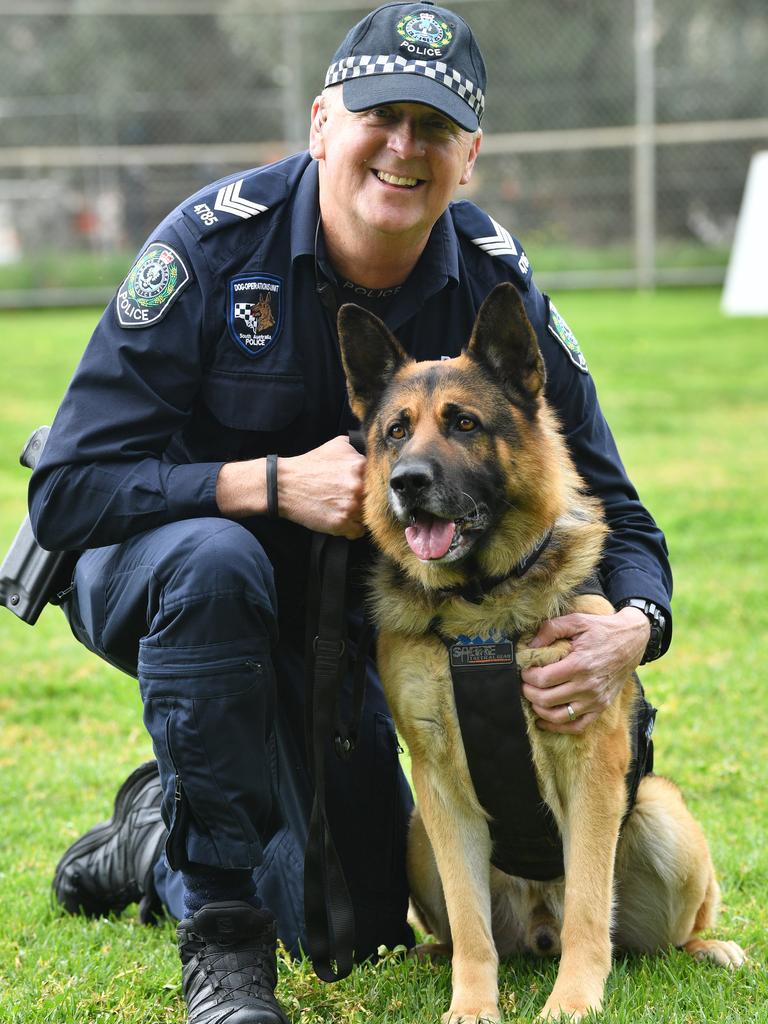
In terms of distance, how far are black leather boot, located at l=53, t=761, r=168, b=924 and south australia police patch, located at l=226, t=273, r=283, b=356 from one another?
3.96 feet

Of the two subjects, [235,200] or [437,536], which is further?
[235,200]

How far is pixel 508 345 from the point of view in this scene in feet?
9.23

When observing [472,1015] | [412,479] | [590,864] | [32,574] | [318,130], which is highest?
[318,130]

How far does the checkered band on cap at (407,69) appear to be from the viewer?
9.38 feet

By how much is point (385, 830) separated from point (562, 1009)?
2.65ft

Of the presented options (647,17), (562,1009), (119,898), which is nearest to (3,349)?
(647,17)

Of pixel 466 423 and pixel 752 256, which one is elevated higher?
pixel 752 256

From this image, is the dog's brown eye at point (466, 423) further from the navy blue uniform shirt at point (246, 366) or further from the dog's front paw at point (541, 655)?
the dog's front paw at point (541, 655)

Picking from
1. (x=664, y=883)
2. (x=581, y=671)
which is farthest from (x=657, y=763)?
(x=581, y=671)

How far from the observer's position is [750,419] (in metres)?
9.41

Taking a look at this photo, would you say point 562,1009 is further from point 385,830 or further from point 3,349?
point 3,349

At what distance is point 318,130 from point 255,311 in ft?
1.69

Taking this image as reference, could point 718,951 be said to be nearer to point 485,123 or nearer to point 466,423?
point 466,423

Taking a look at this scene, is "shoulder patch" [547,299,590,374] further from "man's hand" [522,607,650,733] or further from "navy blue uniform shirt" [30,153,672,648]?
"man's hand" [522,607,650,733]
